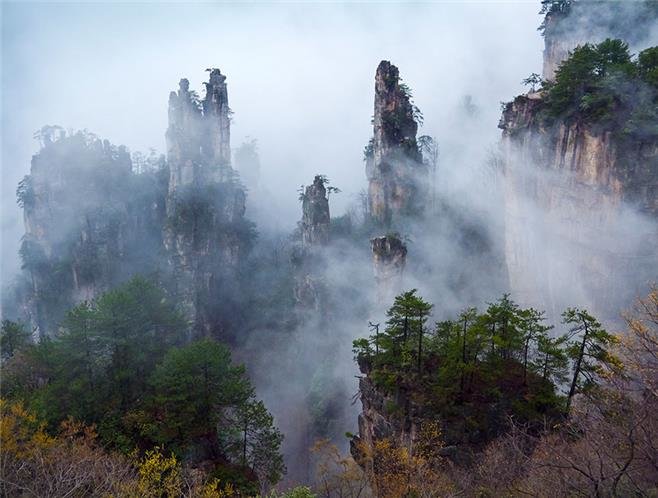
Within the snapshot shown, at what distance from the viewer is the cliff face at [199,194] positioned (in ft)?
198

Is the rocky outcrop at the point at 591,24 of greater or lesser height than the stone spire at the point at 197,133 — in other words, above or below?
above

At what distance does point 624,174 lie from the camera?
1192 inches

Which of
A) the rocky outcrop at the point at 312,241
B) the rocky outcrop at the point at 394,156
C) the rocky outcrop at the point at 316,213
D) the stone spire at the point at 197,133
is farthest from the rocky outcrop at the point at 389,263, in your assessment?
the stone spire at the point at 197,133

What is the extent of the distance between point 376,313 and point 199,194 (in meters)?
27.9

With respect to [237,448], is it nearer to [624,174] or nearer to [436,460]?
[436,460]

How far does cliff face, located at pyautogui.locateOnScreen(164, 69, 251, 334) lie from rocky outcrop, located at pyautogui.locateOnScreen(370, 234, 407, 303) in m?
25.1

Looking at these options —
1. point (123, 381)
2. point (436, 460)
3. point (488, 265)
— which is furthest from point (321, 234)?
point (436, 460)

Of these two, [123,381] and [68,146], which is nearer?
[123,381]

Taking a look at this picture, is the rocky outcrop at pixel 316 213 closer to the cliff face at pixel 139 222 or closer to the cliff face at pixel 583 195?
the cliff face at pixel 139 222

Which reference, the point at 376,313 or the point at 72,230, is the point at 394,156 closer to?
the point at 376,313

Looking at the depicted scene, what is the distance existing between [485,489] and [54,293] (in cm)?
5926

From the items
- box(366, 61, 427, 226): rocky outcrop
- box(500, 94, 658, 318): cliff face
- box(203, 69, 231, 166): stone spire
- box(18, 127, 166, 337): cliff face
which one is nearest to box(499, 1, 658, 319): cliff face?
box(500, 94, 658, 318): cliff face

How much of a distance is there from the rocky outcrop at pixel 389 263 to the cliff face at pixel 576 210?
866 cm

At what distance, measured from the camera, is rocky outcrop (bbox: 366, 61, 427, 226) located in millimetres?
49781
